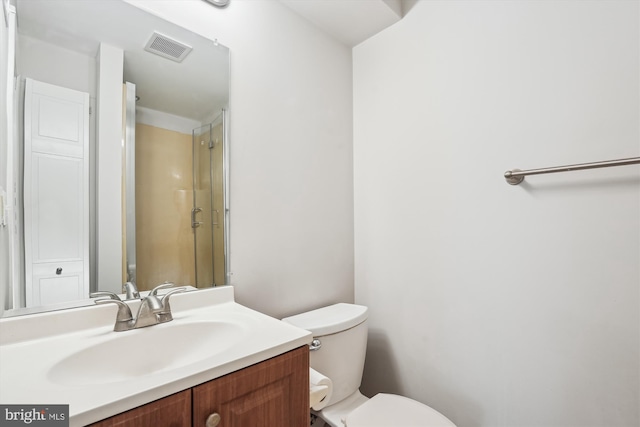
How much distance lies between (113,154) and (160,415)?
764 mm

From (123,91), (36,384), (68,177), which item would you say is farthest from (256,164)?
(36,384)

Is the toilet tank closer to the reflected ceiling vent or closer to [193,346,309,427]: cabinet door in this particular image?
[193,346,309,427]: cabinet door

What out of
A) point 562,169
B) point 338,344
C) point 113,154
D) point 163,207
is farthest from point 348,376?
point 113,154

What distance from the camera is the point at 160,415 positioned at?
539 millimetres

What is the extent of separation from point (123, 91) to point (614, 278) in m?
1.70

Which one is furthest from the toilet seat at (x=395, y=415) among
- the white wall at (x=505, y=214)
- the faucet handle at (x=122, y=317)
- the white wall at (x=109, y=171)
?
the white wall at (x=109, y=171)

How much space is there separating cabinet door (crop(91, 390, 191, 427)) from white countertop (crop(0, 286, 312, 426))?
0.04 feet

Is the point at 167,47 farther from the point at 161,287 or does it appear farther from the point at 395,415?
the point at 395,415

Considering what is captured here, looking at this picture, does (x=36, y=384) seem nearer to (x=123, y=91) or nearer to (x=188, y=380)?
(x=188, y=380)

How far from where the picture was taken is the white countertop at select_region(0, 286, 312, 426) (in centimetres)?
51

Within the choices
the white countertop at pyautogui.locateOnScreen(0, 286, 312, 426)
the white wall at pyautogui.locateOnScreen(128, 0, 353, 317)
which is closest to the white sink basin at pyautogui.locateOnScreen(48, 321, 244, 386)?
the white countertop at pyautogui.locateOnScreen(0, 286, 312, 426)

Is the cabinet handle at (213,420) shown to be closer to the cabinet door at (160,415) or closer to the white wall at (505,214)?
the cabinet door at (160,415)

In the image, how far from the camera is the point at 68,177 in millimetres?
843

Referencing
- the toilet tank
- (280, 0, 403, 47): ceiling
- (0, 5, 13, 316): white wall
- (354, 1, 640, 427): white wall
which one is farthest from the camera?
(280, 0, 403, 47): ceiling
